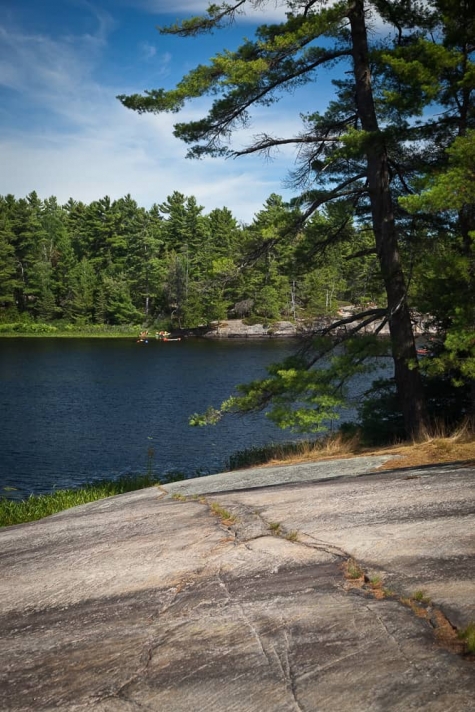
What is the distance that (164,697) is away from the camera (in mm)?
3607

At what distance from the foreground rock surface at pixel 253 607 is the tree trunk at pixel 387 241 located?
618 centimetres

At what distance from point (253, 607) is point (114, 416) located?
1025 inches

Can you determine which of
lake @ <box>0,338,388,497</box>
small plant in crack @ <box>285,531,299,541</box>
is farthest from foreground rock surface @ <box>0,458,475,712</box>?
lake @ <box>0,338,388,497</box>

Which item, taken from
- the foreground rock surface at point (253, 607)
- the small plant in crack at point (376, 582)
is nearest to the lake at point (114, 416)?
the foreground rock surface at point (253, 607)

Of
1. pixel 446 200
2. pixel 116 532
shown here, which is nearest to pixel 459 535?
pixel 116 532

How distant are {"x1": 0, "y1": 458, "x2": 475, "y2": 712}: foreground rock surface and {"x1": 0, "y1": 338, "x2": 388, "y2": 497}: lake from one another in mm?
8807

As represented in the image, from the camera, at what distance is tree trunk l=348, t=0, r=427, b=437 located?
13.1 meters

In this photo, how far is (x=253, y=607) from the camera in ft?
14.8

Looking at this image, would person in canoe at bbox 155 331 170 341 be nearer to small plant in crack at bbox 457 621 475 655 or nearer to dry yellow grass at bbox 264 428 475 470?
dry yellow grass at bbox 264 428 475 470

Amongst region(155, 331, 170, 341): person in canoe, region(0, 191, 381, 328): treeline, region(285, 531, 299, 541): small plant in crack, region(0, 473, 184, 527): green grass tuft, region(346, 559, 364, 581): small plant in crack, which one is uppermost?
region(0, 191, 381, 328): treeline

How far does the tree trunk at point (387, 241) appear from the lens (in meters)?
13.1

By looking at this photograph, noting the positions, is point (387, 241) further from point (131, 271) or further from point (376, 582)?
point (131, 271)

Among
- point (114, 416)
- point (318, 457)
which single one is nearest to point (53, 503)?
point (318, 457)

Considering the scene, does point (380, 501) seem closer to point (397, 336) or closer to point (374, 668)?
point (374, 668)
